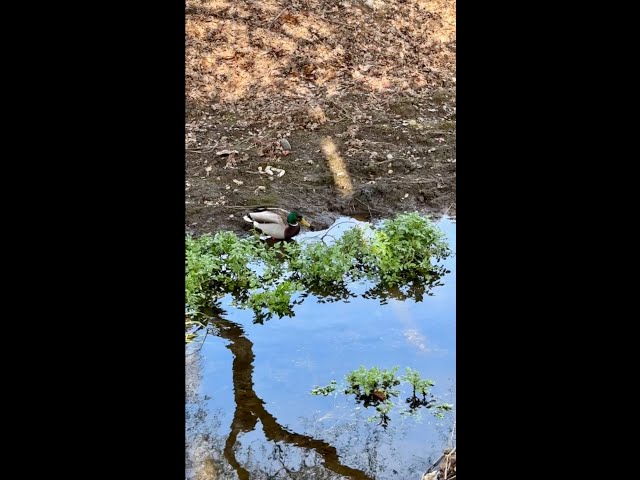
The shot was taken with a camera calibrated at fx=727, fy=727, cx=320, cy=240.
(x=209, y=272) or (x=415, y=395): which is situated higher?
(x=209, y=272)

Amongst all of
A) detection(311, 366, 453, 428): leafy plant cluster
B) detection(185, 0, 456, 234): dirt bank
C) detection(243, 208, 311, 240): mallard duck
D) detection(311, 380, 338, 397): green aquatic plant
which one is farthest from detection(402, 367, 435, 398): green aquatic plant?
detection(185, 0, 456, 234): dirt bank

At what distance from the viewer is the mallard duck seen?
20.5ft

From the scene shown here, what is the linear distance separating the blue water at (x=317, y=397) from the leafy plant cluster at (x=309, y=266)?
16 cm

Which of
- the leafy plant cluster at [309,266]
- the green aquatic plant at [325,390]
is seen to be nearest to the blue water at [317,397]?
the green aquatic plant at [325,390]

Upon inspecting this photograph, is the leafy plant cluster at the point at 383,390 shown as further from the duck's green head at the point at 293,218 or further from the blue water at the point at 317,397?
the duck's green head at the point at 293,218

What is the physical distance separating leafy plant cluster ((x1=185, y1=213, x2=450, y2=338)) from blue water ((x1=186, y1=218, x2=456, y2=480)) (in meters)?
0.16

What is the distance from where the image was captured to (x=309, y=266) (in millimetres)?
5652

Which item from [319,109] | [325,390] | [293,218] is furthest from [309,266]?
[319,109]

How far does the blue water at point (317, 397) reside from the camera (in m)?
3.51

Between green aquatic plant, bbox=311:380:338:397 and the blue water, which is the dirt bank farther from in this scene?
green aquatic plant, bbox=311:380:338:397
